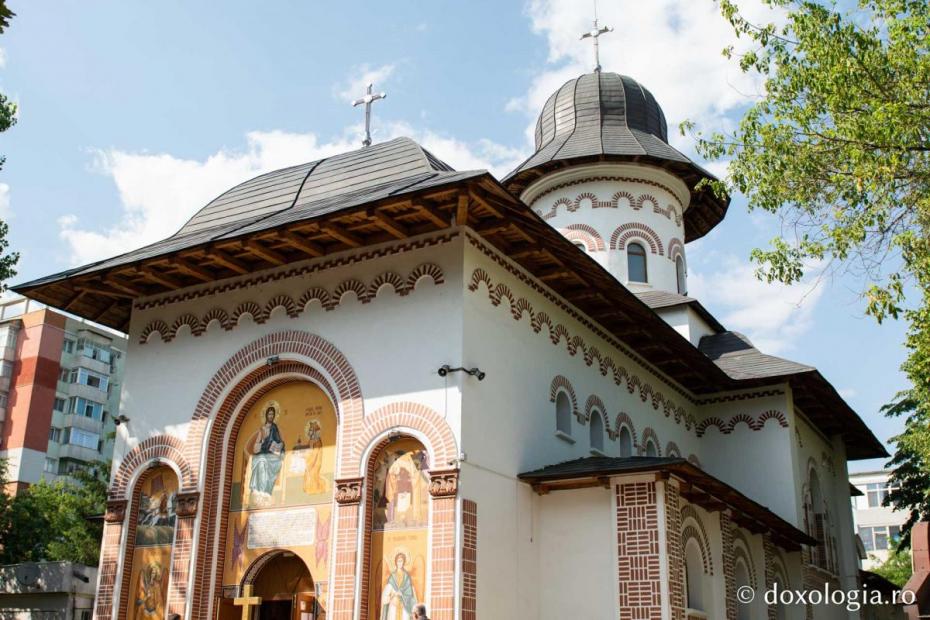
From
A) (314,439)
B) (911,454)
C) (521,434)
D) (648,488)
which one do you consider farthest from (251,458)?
(911,454)

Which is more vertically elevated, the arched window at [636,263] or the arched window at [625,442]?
the arched window at [636,263]

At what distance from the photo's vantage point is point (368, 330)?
11609 mm

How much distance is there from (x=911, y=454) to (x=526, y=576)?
14.1 m

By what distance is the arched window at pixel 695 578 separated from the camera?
40.8 feet

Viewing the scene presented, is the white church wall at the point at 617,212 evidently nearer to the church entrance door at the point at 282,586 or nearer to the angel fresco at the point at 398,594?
the church entrance door at the point at 282,586

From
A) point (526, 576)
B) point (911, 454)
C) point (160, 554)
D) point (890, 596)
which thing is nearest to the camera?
point (526, 576)

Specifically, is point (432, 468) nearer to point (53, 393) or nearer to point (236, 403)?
point (236, 403)

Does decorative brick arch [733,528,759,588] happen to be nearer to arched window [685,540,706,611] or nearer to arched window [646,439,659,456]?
arched window [685,540,706,611]

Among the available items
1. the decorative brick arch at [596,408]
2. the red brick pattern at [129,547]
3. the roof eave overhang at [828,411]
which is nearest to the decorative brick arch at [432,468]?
the red brick pattern at [129,547]

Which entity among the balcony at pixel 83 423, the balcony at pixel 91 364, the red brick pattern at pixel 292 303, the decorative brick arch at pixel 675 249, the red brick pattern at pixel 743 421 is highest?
the balcony at pixel 91 364

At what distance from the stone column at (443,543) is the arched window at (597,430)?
4183 mm

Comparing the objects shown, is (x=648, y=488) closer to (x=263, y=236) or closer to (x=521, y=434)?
(x=521, y=434)

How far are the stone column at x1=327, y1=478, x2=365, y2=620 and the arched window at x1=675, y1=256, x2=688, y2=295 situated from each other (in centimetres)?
1193

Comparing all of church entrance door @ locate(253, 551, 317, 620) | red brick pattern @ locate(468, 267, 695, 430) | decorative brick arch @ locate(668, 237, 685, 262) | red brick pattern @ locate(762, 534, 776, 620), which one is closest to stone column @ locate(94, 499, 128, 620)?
church entrance door @ locate(253, 551, 317, 620)
